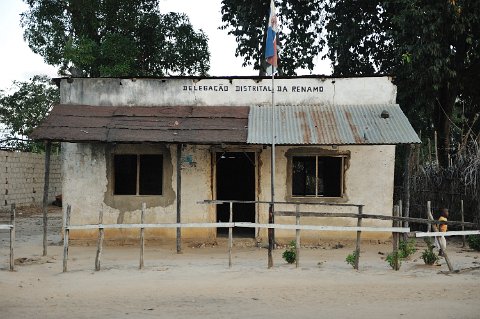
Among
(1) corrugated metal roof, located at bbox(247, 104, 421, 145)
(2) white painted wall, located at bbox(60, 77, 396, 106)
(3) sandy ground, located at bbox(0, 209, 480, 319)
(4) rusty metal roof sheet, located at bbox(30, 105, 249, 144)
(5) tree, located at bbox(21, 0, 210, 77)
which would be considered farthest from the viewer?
(5) tree, located at bbox(21, 0, 210, 77)

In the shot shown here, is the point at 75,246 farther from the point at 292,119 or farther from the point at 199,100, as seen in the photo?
the point at 292,119

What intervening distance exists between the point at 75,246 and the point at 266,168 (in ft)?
17.1

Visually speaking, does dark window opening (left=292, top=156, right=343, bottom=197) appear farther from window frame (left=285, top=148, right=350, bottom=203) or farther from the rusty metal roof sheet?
the rusty metal roof sheet

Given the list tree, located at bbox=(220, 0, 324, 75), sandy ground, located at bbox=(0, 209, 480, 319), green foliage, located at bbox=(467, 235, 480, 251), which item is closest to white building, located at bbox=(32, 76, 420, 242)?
sandy ground, located at bbox=(0, 209, 480, 319)

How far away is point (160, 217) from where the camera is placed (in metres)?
14.2

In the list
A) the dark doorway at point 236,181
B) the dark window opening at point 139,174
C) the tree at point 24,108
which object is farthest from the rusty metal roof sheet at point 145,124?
the tree at point 24,108

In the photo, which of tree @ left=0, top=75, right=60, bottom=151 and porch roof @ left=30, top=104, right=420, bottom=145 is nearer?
porch roof @ left=30, top=104, right=420, bottom=145

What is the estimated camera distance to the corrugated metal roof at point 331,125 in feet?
41.8

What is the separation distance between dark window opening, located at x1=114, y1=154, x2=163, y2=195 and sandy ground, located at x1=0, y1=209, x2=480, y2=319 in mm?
1994

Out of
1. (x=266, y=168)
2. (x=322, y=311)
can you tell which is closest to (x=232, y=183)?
(x=266, y=168)

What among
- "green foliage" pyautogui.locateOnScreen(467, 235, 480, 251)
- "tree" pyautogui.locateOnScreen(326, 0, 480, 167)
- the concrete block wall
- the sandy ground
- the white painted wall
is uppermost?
"tree" pyautogui.locateOnScreen(326, 0, 480, 167)

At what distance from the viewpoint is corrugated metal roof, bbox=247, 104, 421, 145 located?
12734mm

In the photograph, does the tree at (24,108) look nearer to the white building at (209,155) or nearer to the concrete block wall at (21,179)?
the concrete block wall at (21,179)

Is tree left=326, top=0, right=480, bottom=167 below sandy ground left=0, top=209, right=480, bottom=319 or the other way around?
the other way around
